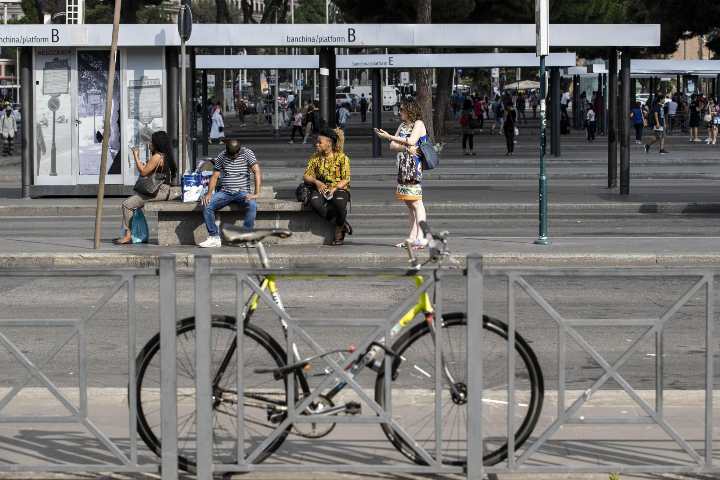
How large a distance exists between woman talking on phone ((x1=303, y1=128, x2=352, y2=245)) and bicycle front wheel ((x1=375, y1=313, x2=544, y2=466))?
9597 millimetres

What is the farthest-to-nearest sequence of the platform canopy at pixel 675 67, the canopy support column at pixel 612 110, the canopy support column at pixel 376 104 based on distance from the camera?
1. the platform canopy at pixel 675 67
2. the canopy support column at pixel 376 104
3. the canopy support column at pixel 612 110

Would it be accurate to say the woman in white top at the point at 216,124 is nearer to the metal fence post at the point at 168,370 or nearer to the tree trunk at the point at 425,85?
the tree trunk at the point at 425,85

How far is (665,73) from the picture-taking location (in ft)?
171

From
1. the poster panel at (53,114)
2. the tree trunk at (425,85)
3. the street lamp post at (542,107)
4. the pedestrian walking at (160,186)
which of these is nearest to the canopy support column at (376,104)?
the tree trunk at (425,85)

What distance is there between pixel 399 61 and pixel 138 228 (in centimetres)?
2379

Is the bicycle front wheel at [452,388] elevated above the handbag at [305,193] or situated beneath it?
situated beneath

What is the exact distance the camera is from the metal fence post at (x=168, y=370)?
18.4 feet

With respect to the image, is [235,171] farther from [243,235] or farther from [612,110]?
[612,110]

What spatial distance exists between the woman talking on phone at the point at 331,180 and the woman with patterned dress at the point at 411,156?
777 millimetres

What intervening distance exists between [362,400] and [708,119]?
3878 centimetres

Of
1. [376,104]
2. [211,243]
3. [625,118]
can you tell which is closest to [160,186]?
[211,243]

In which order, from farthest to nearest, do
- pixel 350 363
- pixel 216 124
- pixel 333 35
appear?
pixel 216 124 → pixel 333 35 → pixel 350 363

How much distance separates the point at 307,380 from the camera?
5.88 metres

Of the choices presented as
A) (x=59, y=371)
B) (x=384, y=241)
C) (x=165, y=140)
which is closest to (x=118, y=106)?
(x=165, y=140)
